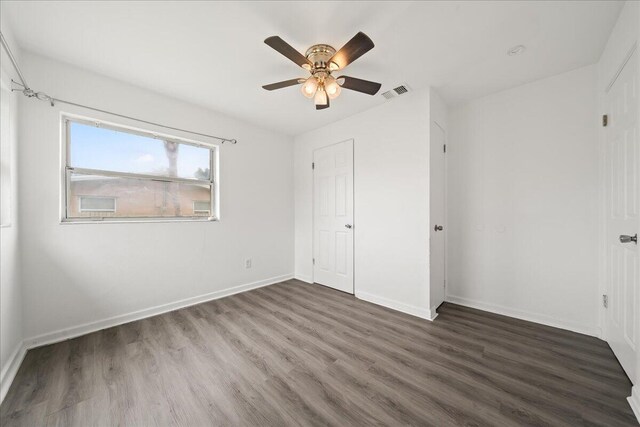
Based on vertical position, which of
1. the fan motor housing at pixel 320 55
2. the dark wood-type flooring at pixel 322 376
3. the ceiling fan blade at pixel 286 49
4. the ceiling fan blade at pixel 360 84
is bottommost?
the dark wood-type flooring at pixel 322 376

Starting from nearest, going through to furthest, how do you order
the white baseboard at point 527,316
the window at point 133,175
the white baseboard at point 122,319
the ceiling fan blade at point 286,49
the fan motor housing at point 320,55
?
the ceiling fan blade at point 286,49
the fan motor housing at point 320,55
the white baseboard at point 122,319
the white baseboard at point 527,316
the window at point 133,175

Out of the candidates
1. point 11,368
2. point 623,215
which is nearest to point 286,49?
point 623,215

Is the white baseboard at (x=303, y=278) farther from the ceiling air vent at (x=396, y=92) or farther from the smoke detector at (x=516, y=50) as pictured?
the smoke detector at (x=516, y=50)

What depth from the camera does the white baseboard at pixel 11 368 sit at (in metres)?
1.51

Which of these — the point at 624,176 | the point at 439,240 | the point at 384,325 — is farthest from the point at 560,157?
the point at 384,325

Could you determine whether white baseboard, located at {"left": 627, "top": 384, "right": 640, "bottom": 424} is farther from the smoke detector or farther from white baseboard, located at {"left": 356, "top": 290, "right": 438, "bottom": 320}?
the smoke detector

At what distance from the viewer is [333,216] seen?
3.59 m

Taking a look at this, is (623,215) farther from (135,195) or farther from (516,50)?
(135,195)

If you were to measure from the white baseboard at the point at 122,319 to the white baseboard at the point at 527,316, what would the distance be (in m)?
2.78

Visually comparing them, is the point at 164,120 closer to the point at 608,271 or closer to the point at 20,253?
the point at 20,253

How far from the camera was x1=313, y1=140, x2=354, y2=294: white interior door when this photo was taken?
3.38 metres

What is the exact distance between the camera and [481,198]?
279cm

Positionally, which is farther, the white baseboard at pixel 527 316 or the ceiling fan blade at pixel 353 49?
the white baseboard at pixel 527 316

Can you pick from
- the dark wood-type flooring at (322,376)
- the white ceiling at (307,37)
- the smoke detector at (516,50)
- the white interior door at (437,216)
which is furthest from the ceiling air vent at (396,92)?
the dark wood-type flooring at (322,376)
